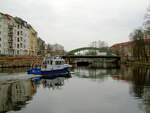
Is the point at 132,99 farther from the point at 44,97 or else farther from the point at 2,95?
the point at 2,95

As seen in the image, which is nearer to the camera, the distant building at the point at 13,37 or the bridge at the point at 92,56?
the distant building at the point at 13,37

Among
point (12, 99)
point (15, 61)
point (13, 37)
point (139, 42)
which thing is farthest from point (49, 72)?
point (13, 37)

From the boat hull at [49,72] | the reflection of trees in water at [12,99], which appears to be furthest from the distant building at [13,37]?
the reflection of trees in water at [12,99]

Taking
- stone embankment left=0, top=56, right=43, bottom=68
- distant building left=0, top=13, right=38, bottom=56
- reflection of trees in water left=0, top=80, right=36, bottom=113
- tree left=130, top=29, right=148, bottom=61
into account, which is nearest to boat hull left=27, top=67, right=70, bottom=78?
reflection of trees in water left=0, top=80, right=36, bottom=113

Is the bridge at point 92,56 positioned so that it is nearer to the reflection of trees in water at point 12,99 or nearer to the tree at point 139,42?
the tree at point 139,42

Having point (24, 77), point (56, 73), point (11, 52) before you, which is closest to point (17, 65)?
point (11, 52)

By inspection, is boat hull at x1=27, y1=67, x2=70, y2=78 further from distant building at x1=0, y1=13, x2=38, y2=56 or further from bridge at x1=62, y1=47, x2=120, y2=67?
bridge at x1=62, y1=47, x2=120, y2=67

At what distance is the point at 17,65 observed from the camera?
83.8 meters

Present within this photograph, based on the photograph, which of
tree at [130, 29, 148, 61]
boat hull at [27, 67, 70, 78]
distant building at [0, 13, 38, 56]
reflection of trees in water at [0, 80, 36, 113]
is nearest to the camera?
reflection of trees in water at [0, 80, 36, 113]

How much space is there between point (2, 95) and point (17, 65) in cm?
5668

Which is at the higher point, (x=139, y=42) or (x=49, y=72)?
(x=139, y=42)

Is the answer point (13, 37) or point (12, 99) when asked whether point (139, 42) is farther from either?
point (12, 99)

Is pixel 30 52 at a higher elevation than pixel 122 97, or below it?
higher

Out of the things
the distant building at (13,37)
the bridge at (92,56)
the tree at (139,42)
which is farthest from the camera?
the bridge at (92,56)
